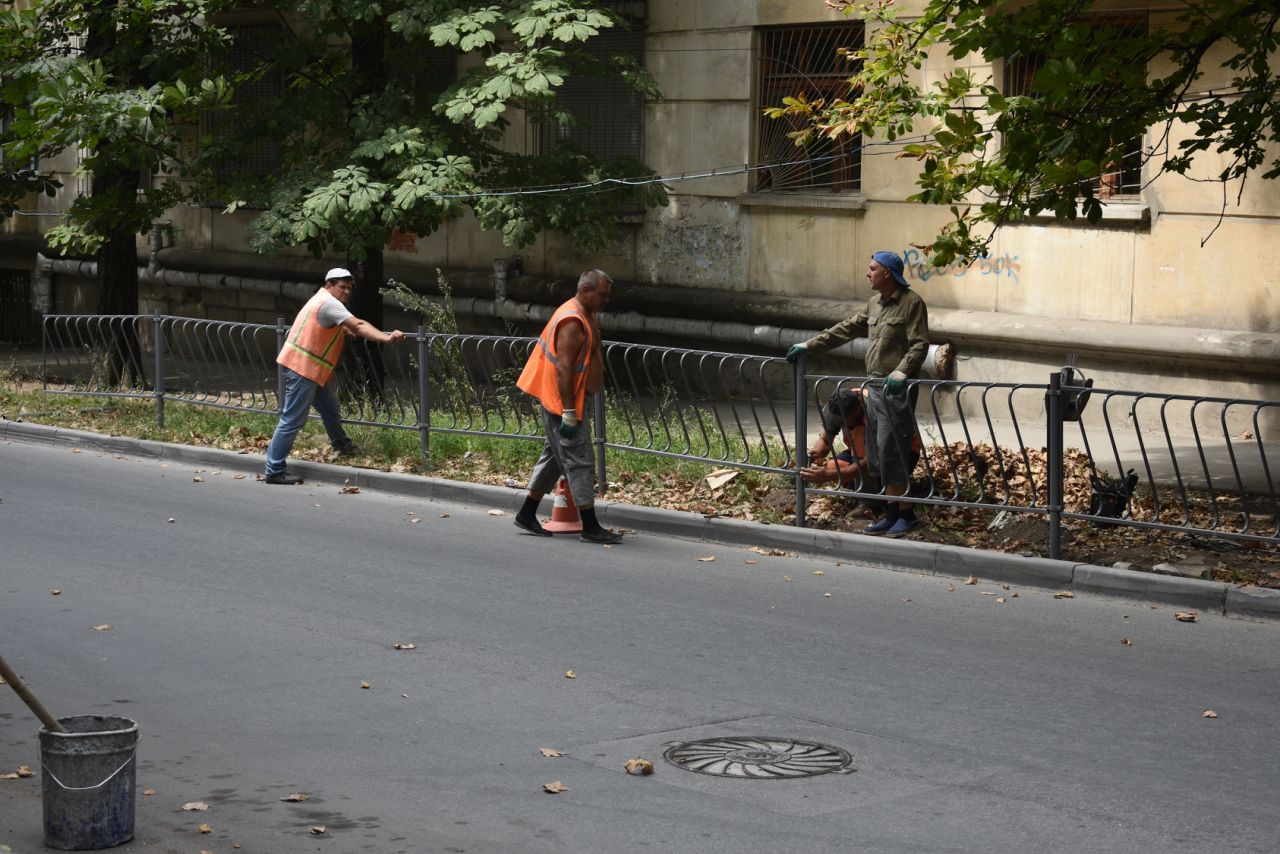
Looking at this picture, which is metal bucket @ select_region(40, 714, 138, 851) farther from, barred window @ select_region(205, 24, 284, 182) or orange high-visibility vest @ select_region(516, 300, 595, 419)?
barred window @ select_region(205, 24, 284, 182)

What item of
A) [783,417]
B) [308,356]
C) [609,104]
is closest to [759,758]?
[308,356]

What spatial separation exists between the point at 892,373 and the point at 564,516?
7.77ft

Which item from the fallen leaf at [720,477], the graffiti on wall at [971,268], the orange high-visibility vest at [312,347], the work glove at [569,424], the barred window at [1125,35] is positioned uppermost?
the barred window at [1125,35]

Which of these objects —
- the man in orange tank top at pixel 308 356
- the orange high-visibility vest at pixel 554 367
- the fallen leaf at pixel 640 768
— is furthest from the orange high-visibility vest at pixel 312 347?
the fallen leaf at pixel 640 768

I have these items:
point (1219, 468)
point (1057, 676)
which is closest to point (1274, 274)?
point (1219, 468)

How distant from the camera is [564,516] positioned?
39.2ft

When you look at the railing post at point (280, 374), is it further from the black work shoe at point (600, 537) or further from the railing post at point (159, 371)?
the black work shoe at point (600, 537)

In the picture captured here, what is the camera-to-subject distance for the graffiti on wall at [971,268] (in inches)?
682

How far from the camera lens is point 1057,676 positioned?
807cm

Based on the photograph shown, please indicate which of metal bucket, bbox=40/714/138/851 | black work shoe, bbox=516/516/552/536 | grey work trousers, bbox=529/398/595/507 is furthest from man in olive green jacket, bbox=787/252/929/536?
metal bucket, bbox=40/714/138/851

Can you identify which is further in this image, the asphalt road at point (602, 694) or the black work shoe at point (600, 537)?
the black work shoe at point (600, 537)

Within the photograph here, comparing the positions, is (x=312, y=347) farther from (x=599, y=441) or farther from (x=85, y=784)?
(x=85, y=784)

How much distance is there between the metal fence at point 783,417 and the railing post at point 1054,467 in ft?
0.04

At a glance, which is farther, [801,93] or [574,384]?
[801,93]
